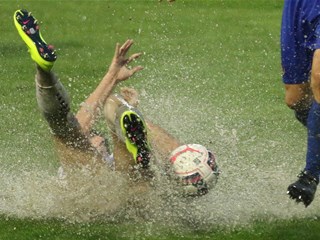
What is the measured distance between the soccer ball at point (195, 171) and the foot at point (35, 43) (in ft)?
3.20

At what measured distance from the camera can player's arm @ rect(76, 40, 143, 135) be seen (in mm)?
6449

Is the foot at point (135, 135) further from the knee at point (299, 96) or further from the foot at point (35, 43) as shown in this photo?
the knee at point (299, 96)

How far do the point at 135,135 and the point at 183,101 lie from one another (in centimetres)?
370

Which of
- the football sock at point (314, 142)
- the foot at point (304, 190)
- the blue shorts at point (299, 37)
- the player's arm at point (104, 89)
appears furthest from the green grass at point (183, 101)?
the blue shorts at point (299, 37)

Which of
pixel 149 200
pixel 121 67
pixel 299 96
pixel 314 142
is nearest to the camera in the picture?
pixel 314 142

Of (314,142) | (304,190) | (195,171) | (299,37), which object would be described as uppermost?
(299,37)

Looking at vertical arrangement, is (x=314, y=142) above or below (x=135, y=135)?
above

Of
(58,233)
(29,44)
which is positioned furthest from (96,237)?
(29,44)

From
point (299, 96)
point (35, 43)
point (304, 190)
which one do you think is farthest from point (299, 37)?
point (35, 43)

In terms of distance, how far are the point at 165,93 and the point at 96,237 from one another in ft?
13.6

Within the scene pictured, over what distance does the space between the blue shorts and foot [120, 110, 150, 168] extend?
118 centimetres

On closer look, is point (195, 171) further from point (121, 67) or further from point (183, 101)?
point (183, 101)

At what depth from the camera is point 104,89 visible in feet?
21.2

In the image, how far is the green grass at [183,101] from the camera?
577 centimetres
